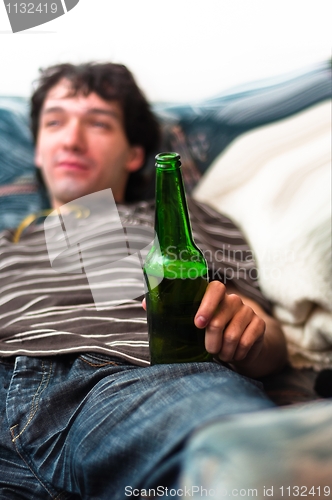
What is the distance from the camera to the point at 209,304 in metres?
0.62

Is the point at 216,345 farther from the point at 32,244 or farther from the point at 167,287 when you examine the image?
the point at 32,244

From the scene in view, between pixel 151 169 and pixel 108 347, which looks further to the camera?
pixel 151 169

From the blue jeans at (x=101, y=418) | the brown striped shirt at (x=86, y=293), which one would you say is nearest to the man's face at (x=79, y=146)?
the brown striped shirt at (x=86, y=293)

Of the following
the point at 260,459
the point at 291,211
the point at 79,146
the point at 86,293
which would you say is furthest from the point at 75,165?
the point at 260,459

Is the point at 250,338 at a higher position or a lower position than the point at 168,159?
lower

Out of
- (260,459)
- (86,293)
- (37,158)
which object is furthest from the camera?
(37,158)

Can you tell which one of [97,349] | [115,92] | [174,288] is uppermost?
[115,92]

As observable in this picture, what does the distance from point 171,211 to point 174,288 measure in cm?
9

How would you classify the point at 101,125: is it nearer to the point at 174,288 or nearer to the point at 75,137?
the point at 75,137

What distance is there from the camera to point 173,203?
0.61m

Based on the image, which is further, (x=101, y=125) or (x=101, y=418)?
(x=101, y=125)

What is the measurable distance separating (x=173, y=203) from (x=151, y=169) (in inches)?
25.0

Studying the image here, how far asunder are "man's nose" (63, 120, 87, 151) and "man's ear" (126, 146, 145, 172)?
140 millimetres

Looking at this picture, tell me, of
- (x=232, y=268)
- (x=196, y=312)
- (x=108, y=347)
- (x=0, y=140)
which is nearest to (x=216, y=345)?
(x=196, y=312)
